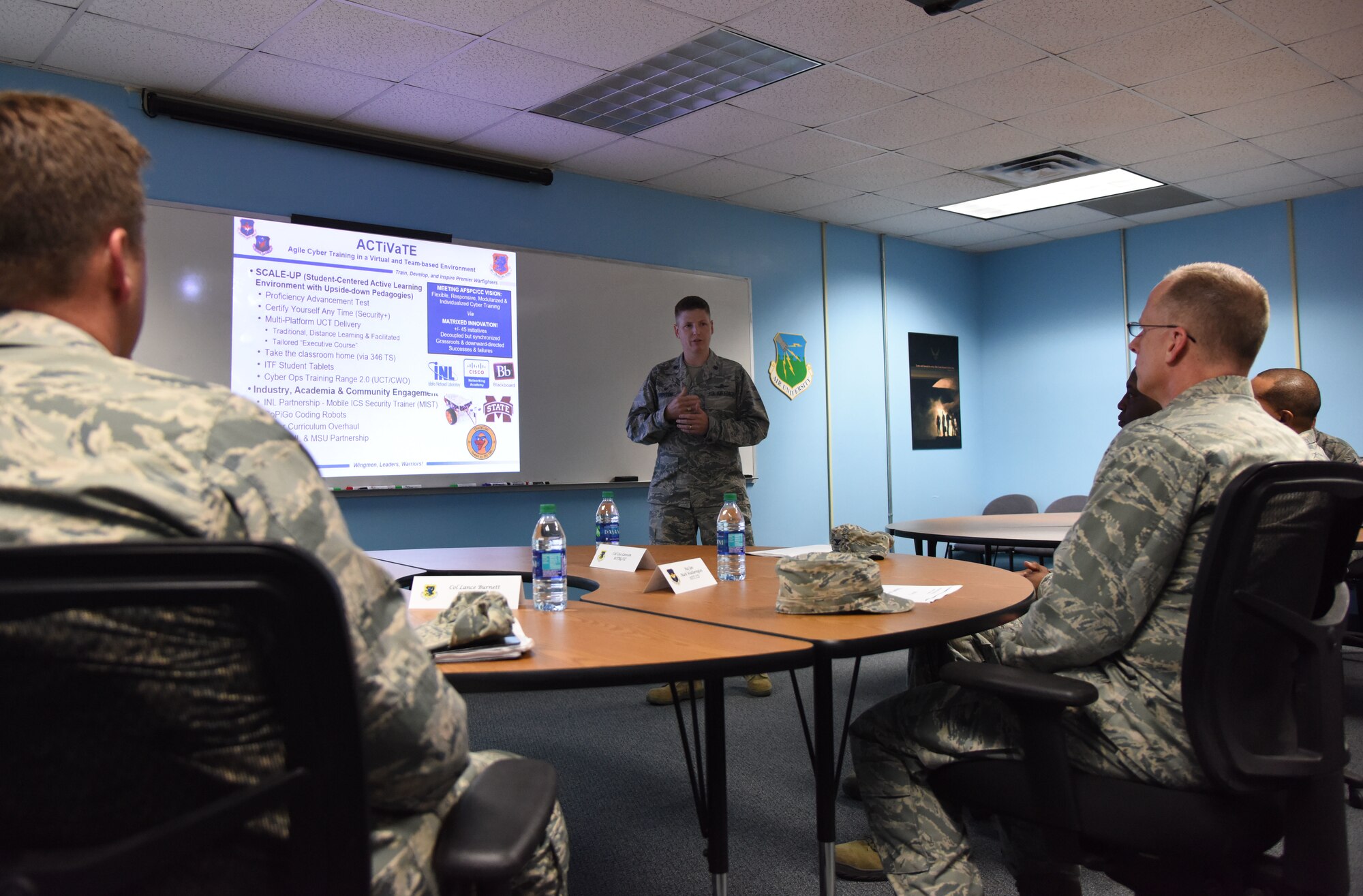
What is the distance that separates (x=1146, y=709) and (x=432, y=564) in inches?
75.1

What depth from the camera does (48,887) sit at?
1.88 ft

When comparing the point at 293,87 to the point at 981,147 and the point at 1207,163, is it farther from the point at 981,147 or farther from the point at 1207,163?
the point at 1207,163

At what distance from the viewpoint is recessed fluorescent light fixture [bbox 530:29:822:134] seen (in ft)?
12.5

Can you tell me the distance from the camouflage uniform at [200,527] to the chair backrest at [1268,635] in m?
1.00

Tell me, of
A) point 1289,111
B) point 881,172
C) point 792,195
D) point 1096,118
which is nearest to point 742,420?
point 881,172

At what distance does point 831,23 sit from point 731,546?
2323 millimetres

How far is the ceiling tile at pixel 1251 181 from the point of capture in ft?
18.2

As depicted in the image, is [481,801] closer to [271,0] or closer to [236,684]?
[236,684]

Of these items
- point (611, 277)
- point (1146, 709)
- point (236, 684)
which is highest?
point (611, 277)

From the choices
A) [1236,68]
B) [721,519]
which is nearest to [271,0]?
[721,519]

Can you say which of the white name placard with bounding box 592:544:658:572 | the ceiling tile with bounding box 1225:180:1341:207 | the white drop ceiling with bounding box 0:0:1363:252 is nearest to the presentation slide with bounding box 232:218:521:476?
the white drop ceiling with bounding box 0:0:1363:252

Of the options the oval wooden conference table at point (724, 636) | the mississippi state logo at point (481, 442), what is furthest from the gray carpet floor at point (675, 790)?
the mississippi state logo at point (481, 442)

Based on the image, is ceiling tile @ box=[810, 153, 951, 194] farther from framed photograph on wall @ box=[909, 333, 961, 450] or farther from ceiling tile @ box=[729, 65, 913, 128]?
framed photograph on wall @ box=[909, 333, 961, 450]

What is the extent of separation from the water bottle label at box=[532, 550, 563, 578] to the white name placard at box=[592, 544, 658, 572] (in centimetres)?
46
